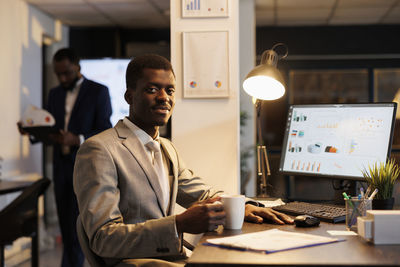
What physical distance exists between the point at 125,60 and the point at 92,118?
2.28m

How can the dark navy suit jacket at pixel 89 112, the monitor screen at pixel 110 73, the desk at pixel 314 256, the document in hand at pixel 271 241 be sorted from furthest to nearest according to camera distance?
the monitor screen at pixel 110 73, the dark navy suit jacket at pixel 89 112, the document in hand at pixel 271 241, the desk at pixel 314 256

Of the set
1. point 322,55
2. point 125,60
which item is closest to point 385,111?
point 125,60

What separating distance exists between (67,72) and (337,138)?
7.58ft

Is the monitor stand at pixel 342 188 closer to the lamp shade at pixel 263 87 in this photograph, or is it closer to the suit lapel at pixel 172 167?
the lamp shade at pixel 263 87

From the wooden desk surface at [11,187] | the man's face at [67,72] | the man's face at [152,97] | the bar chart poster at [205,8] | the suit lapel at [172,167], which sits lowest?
the wooden desk surface at [11,187]

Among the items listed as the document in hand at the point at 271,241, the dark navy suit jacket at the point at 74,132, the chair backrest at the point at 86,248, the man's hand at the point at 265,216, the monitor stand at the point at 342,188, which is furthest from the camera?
the dark navy suit jacket at the point at 74,132

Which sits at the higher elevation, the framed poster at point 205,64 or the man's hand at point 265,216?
the framed poster at point 205,64

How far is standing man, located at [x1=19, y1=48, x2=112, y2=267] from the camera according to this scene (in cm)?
349

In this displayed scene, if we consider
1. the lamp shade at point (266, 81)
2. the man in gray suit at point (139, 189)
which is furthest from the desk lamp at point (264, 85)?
the man in gray suit at point (139, 189)

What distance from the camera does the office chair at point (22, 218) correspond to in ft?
9.57

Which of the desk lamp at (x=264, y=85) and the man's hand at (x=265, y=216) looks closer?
the man's hand at (x=265, y=216)

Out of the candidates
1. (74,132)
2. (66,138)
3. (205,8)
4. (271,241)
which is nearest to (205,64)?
(205,8)

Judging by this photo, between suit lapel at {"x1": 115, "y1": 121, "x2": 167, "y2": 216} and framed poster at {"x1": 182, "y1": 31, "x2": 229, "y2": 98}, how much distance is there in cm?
110

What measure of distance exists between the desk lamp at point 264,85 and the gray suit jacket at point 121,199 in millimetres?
628
